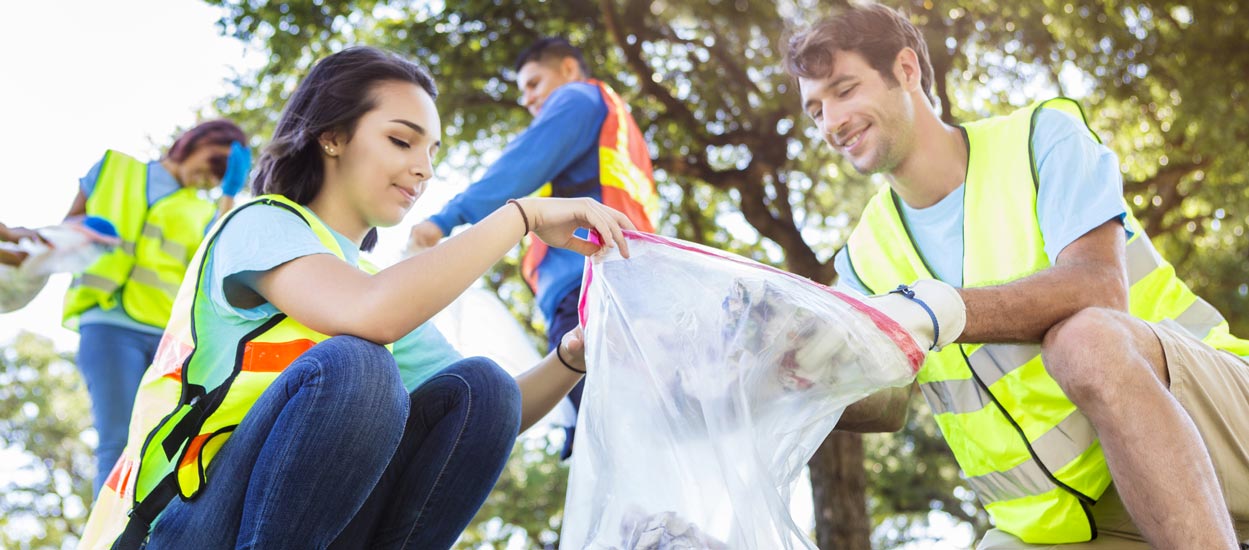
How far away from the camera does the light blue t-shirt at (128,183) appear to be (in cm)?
313

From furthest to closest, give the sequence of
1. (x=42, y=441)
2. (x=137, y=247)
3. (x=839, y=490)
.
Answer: (x=42, y=441)
(x=839, y=490)
(x=137, y=247)

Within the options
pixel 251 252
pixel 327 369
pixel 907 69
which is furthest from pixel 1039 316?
pixel 251 252

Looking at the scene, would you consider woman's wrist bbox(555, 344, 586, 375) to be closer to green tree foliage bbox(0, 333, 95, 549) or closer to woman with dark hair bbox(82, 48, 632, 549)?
woman with dark hair bbox(82, 48, 632, 549)

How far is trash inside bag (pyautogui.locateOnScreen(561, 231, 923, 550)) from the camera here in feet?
4.58

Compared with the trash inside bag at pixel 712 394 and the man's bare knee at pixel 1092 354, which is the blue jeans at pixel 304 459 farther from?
the man's bare knee at pixel 1092 354

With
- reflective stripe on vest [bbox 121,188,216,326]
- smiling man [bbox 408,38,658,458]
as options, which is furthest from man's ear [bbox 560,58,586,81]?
reflective stripe on vest [bbox 121,188,216,326]

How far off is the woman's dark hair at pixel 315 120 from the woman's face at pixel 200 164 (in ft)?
5.87

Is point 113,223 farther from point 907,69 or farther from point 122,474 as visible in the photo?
point 907,69

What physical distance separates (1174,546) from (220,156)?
3069 millimetres

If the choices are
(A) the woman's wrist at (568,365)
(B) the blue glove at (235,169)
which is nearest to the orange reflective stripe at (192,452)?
(A) the woman's wrist at (568,365)

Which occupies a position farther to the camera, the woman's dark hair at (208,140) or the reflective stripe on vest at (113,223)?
the woman's dark hair at (208,140)

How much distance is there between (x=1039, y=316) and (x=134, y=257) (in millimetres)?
A: 2699

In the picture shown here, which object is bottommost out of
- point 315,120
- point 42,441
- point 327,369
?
point 42,441

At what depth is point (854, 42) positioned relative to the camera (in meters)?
2.46
